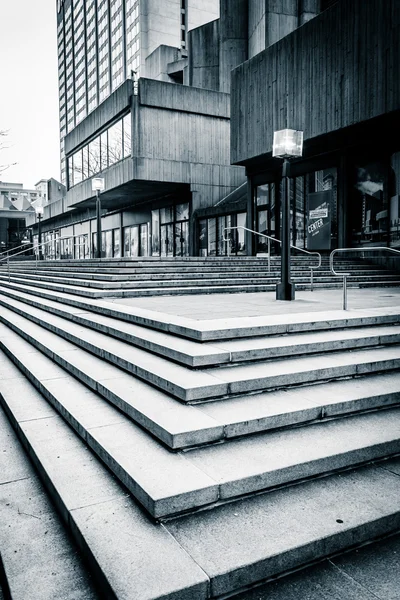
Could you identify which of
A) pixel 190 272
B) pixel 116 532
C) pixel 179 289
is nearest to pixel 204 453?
pixel 116 532

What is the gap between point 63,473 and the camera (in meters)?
3.39

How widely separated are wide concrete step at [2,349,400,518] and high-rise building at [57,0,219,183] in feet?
157

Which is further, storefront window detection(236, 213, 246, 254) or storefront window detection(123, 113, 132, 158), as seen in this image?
storefront window detection(123, 113, 132, 158)

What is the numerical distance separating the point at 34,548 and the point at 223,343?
2.68m

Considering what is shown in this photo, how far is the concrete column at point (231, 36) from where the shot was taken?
28797 millimetres

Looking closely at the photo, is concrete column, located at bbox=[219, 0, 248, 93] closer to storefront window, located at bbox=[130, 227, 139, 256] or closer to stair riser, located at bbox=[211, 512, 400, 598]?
storefront window, located at bbox=[130, 227, 139, 256]

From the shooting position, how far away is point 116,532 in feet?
8.96

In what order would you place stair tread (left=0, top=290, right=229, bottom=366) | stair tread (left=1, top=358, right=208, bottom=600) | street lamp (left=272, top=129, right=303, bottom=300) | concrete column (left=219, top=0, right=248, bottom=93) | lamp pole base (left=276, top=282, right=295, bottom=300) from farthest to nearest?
1. concrete column (left=219, top=0, right=248, bottom=93)
2. lamp pole base (left=276, top=282, right=295, bottom=300)
3. street lamp (left=272, top=129, right=303, bottom=300)
4. stair tread (left=0, top=290, right=229, bottom=366)
5. stair tread (left=1, top=358, right=208, bottom=600)

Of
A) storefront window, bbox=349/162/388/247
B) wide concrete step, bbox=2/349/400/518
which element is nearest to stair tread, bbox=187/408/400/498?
wide concrete step, bbox=2/349/400/518

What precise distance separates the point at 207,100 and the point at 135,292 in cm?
1968

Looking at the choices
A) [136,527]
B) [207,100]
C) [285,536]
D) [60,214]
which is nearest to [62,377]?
[136,527]

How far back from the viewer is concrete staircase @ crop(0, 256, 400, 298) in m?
10.1

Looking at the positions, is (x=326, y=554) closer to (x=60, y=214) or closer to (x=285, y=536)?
(x=285, y=536)

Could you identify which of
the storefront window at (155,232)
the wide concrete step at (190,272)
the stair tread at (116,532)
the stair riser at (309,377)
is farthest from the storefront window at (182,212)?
the stair tread at (116,532)
